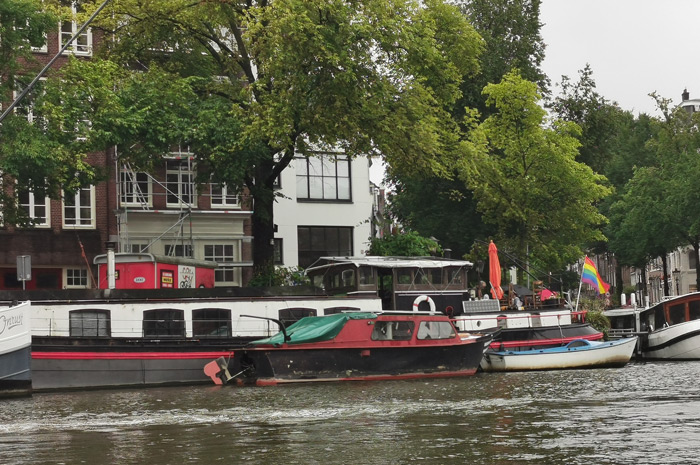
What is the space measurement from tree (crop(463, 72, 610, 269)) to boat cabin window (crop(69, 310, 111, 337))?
22153 millimetres

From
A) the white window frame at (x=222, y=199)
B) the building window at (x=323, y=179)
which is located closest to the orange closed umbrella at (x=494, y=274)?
the white window frame at (x=222, y=199)

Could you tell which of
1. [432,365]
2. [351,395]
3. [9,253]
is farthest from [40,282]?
[351,395]

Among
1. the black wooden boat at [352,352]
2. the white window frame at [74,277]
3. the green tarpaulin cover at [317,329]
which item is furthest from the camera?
the white window frame at [74,277]

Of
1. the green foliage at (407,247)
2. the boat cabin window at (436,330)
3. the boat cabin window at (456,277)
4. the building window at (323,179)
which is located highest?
the building window at (323,179)

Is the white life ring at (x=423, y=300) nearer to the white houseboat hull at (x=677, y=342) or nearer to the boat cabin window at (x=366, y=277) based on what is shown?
the boat cabin window at (x=366, y=277)

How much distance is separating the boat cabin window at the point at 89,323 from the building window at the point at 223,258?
1776 centimetres

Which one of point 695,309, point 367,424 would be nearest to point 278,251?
point 695,309

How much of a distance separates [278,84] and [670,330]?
18394 millimetres

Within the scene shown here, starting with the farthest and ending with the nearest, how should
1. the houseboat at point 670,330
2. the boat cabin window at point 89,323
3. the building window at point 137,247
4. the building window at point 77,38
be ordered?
the building window at point 137,247 → the building window at point 77,38 → the houseboat at point 670,330 → the boat cabin window at point 89,323

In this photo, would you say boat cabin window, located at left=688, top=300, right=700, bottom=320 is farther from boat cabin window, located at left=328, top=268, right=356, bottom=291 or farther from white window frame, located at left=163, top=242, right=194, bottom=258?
white window frame, located at left=163, top=242, right=194, bottom=258

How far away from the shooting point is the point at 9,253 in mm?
46875

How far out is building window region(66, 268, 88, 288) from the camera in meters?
48.3

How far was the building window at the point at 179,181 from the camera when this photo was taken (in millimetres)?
50750

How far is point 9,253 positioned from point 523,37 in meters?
27.5
